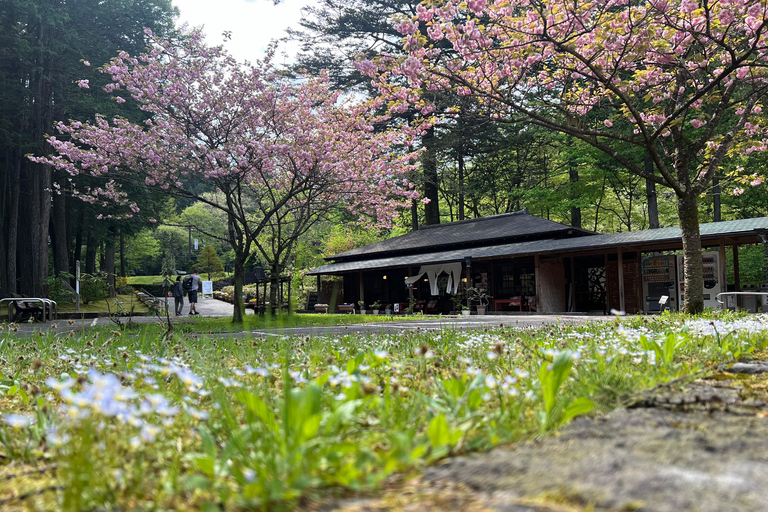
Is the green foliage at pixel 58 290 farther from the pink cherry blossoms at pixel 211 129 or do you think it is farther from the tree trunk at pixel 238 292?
the tree trunk at pixel 238 292

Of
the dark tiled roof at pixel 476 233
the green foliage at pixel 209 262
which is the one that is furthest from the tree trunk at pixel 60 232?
the green foliage at pixel 209 262

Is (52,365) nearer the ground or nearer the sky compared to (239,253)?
nearer the ground

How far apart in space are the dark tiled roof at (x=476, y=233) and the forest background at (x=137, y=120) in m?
1.84

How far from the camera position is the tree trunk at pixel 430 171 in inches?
930

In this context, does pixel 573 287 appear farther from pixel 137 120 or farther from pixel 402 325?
pixel 137 120

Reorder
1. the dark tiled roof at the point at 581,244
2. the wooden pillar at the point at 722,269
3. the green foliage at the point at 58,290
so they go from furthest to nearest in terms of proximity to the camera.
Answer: the green foliage at the point at 58,290, the wooden pillar at the point at 722,269, the dark tiled roof at the point at 581,244

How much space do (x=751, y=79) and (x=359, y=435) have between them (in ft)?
30.8

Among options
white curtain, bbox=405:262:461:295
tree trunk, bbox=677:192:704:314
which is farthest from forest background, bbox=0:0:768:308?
tree trunk, bbox=677:192:704:314

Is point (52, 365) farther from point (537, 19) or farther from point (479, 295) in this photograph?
point (479, 295)

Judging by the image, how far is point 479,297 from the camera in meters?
19.5

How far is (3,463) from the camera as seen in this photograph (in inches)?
73.9

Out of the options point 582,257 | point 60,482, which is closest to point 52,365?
point 60,482

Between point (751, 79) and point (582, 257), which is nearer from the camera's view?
point (751, 79)

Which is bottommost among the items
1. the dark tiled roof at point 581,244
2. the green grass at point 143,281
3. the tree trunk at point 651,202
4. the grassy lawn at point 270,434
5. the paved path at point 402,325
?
the paved path at point 402,325
